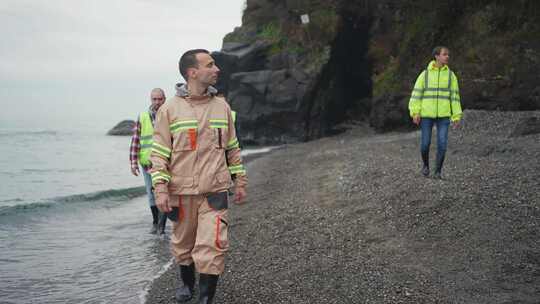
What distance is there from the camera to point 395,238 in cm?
635

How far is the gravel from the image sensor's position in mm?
4836

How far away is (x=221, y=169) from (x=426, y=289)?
229 cm

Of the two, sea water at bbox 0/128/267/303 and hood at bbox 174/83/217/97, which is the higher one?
hood at bbox 174/83/217/97

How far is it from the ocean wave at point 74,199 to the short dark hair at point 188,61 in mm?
9846

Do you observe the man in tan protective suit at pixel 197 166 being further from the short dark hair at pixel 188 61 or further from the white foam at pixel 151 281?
the white foam at pixel 151 281

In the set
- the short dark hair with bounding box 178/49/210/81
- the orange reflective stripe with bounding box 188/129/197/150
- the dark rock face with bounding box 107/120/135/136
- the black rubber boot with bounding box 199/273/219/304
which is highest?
the short dark hair with bounding box 178/49/210/81

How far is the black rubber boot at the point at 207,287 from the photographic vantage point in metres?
4.46

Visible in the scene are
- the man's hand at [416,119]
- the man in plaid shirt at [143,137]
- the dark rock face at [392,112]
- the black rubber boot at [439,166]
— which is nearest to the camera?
the man in plaid shirt at [143,137]

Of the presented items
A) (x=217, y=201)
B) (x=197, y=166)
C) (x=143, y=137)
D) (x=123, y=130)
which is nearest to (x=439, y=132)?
(x=143, y=137)

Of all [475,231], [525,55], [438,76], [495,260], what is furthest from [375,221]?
[525,55]

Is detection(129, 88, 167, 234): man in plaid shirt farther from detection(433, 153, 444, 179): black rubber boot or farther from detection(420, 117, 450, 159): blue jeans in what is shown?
detection(433, 153, 444, 179): black rubber boot

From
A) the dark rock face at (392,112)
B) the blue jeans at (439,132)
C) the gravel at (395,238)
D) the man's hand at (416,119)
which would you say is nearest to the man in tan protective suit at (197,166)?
the gravel at (395,238)

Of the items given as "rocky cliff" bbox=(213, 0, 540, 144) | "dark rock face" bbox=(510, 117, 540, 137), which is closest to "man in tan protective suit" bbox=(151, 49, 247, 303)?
"dark rock face" bbox=(510, 117, 540, 137)

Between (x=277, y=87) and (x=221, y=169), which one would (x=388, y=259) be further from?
(x=277, y=87)
